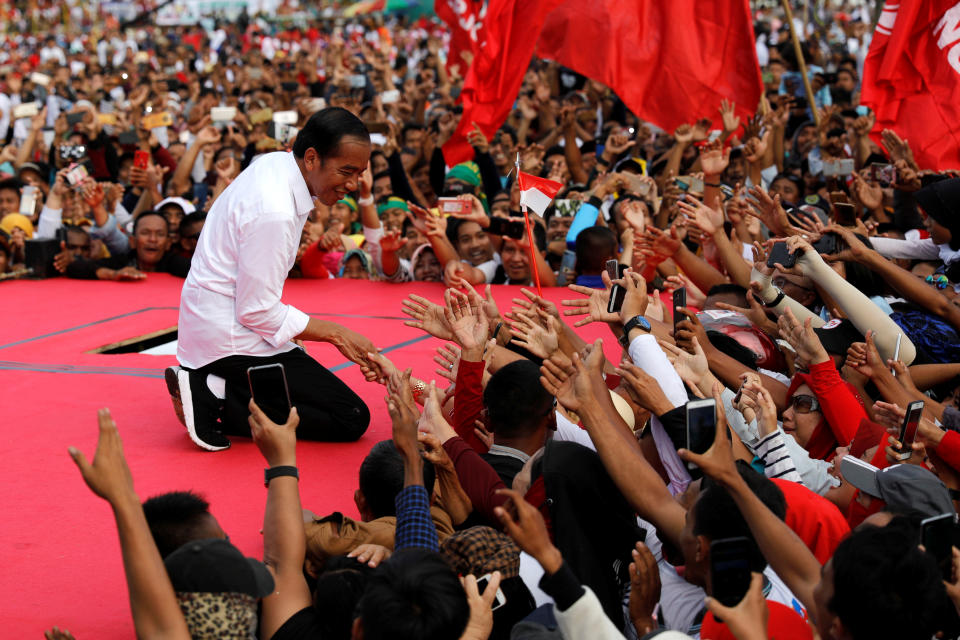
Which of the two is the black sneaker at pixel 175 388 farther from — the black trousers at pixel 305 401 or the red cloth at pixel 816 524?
the red cloth at pixel 816 524

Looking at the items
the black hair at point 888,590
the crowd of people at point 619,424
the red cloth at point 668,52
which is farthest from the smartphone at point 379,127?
the black hair at point 888,590

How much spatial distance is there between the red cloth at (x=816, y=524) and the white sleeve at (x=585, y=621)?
2.61 ft

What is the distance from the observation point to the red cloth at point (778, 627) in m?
2.29

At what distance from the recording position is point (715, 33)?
25.1 feet

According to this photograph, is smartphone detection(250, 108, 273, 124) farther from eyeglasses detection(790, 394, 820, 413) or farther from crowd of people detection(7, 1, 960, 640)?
eyeglasses detection(790, 394, 820, 413)

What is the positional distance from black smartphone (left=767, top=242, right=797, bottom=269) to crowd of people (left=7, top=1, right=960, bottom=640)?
17 millimetres

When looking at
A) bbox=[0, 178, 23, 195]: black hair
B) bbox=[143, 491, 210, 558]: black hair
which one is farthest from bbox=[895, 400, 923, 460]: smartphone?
bbox=[0, 178, 23, 195]: black hair

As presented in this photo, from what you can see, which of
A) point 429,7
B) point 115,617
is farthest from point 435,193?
point 429,7

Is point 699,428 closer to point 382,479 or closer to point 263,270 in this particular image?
point 382,479

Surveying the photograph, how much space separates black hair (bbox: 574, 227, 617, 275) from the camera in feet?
21.4

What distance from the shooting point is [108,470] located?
2.20m

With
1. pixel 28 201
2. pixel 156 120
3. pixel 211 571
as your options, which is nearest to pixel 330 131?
pixel 211 571

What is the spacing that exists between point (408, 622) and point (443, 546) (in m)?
0.65

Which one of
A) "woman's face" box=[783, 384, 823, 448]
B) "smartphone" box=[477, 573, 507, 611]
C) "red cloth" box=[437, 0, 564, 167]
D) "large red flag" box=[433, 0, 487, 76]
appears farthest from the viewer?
"large red flag" box=[433, 0, 487, 76]
